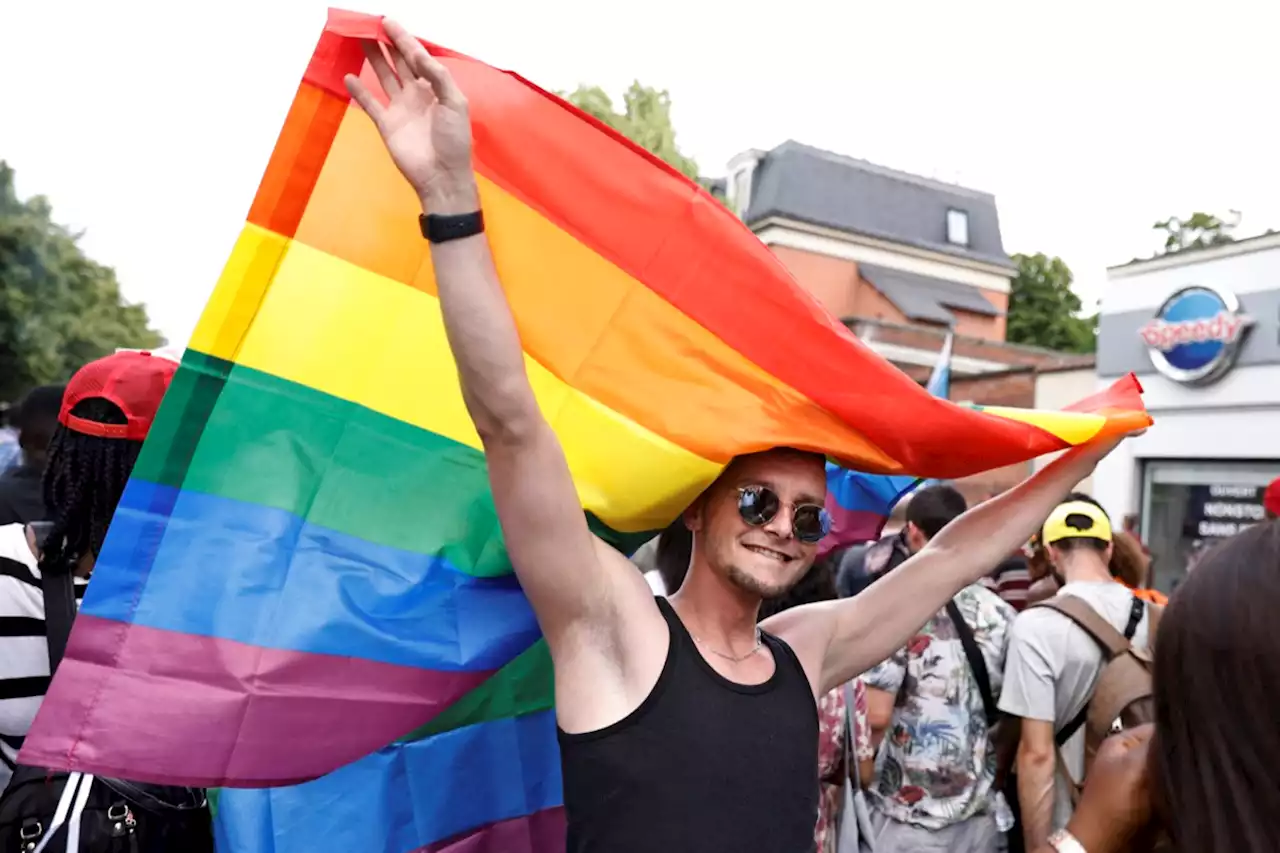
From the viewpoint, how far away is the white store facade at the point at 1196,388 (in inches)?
453

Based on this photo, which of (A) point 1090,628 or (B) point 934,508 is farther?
Result: (B) point 934,508

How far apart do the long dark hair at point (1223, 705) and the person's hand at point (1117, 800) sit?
155 millimetres

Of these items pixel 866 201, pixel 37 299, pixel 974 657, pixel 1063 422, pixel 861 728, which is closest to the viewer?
pixel 1063 422

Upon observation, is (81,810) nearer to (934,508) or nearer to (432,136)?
(432,136)

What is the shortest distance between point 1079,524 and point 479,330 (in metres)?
2.99

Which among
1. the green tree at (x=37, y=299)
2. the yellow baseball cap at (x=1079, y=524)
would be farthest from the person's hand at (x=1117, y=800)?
the green tree at (x=37, y=299)

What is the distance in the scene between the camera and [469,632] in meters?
1.95

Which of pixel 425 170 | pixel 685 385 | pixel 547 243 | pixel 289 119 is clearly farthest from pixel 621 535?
pixel 289 119

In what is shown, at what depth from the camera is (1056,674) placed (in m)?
3.24

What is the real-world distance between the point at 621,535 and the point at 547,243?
0.65m

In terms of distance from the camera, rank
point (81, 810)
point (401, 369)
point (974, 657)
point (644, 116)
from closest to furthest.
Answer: point (401, 369) → point (81, 810) → point (974, 657) → point (644, 116)

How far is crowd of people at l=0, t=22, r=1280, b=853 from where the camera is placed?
1416 millimetres

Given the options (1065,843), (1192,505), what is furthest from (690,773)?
(1192,505)

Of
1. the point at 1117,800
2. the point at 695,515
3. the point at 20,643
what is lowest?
the point at 20,643
